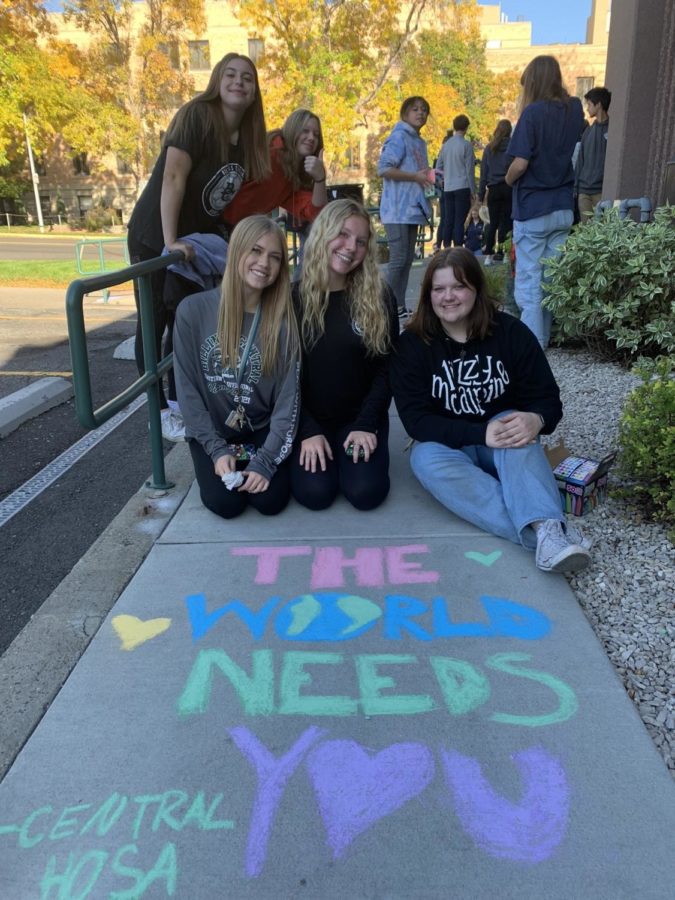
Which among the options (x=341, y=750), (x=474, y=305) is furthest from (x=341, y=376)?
(x=341, y=750)

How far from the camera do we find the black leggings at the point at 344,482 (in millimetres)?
3258

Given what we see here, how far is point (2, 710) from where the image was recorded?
6.89 ft

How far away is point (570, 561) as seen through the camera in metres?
2.62

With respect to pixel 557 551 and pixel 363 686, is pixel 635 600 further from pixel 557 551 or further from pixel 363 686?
pixel 363 686

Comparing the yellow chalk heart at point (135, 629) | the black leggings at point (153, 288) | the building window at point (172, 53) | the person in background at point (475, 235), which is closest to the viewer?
the yellow chalk heart at point (135, 629)

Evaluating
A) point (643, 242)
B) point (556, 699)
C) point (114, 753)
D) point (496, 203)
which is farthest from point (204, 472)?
point (496, 203)

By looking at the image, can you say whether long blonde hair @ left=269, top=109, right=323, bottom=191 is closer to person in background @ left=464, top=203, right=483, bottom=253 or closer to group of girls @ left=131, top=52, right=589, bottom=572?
group of girls @ left=131, top=52, right=589, bottom=572

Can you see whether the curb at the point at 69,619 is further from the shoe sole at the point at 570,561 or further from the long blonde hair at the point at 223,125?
the long blonde hair at the point at 223,125

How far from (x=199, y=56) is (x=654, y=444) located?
43.3m

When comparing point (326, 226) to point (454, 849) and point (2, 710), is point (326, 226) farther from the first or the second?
point (454, 849)

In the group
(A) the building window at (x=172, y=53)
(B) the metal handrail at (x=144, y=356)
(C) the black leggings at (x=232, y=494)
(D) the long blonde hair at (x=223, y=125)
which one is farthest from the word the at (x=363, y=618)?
(A) the building window at (x=172, y=53)

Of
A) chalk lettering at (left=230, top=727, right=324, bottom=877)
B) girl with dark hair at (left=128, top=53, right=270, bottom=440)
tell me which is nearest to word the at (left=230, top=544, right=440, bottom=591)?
chalk lettering at (left=230, top=727, right=324, bottom=877)

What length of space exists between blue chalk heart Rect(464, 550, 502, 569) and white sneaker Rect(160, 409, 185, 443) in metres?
1.83

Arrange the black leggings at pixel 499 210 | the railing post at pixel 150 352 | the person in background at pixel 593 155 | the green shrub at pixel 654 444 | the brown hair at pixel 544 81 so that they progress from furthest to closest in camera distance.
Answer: the black leggings at pixel 499 210 < the person in background at pixel 593 155 < the brown hair at pixel 544 81 < the railing post at pixel 150 352 < the green shrub at pixel 654 444
